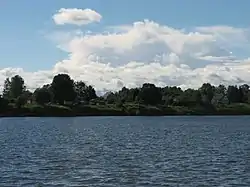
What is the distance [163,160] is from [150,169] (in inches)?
302

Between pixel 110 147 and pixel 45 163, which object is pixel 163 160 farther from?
pixel 110 147

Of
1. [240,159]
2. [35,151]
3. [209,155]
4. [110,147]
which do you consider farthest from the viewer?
[110,147]

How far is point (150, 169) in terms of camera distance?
1891 inches

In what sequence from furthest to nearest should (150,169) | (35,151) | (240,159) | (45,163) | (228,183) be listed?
(35,151) → (240,159) → (45,163) → (150,169) → (228,183)

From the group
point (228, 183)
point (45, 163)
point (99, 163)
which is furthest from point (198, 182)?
point (45, 163)

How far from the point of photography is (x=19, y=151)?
66.2 meters

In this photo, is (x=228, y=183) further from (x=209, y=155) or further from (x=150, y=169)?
(x=209, y=155)

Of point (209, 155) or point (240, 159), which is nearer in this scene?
point (240, 159)

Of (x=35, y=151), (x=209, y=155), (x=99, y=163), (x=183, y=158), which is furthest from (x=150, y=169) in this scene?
(x=35, y=151)

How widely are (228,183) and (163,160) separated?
606 inches

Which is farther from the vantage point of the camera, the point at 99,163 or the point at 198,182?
the point at 99,163

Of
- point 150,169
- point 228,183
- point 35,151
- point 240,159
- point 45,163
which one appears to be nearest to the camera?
point 228,183

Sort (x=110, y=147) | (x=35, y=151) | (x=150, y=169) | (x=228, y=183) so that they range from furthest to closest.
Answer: (x=110, y=147) → (x=35, y=151) → (x=150, y=169) → (x=228, y=183)

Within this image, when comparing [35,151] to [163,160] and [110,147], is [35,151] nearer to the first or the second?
[110,147]
